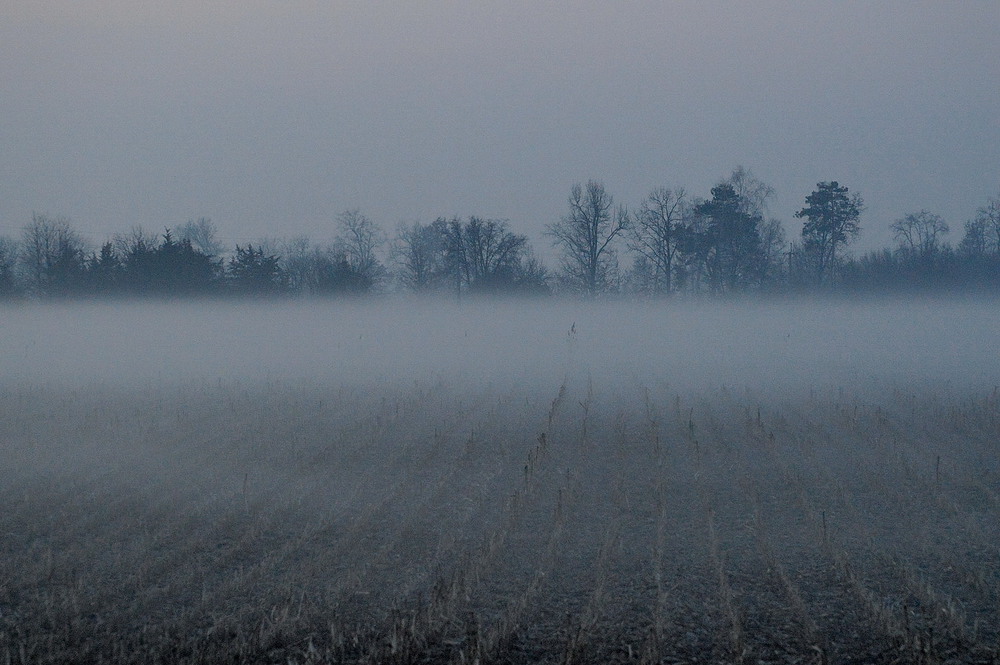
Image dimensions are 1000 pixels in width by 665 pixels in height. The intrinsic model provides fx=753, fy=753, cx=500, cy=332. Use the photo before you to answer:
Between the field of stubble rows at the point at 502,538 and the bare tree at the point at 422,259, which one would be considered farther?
the bare tree at the point at 422,259

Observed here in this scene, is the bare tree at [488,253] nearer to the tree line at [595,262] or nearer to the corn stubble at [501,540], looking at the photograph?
the tree line at [595,262]

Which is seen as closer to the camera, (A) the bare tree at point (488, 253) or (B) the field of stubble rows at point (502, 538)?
(B) the field of stubble rows at point (502, 538)

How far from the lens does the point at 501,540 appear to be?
24.6 feet

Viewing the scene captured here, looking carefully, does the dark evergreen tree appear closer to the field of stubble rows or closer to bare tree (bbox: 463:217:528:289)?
bare tree (bbox: 463:217:528:289)

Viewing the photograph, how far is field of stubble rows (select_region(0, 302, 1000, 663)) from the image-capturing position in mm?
5410

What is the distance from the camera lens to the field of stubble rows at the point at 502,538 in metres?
5.41

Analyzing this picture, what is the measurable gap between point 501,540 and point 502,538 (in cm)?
6

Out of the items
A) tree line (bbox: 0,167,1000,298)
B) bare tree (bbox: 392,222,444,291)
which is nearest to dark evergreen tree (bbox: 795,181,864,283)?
tree line (bbox: 0,167,1000,298)

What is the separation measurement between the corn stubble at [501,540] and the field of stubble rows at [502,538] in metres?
0.03

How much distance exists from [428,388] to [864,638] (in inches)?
567

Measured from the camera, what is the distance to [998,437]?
12.2 meters

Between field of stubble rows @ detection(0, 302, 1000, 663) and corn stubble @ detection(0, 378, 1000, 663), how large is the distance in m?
0.03

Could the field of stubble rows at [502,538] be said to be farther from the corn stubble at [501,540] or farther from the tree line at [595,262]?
the tree line at [595,262]

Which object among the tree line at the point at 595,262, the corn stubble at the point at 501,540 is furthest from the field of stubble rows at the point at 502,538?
the tree line at the point at 595,262
